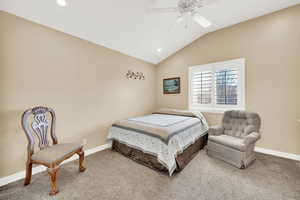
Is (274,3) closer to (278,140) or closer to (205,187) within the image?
(278,140)

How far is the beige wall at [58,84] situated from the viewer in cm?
191

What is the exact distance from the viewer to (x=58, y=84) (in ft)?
7.91

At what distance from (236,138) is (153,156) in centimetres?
183

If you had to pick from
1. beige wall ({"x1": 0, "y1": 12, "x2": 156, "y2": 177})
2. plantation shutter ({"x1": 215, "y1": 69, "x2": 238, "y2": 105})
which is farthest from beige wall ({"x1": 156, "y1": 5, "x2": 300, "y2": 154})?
beige wall ({"x1": 0, "y1": 12, "x2": 156, "y2": 177})

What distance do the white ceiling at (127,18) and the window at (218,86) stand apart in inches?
42.9

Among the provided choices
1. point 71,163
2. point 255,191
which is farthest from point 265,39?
point 71,163

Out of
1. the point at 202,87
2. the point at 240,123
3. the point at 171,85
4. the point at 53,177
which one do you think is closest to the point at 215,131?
the point at 240,123

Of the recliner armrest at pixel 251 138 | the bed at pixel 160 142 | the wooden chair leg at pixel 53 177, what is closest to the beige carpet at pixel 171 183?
the wooden chair leg at pixel 53 177

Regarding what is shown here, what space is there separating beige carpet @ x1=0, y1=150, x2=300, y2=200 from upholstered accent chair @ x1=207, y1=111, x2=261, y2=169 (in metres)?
0.18

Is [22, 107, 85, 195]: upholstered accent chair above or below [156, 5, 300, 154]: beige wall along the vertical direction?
below

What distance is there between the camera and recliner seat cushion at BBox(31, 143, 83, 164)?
164 centimetres

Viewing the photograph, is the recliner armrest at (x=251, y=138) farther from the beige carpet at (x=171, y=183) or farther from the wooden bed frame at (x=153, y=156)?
the wooden bed frame at (x=153, y=156)

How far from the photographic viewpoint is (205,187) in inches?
70.3

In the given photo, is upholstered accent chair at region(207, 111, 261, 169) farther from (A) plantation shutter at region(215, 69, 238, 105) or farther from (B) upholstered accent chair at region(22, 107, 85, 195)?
(B) upholstered accent chair at region(22, 107, 85, 195)
